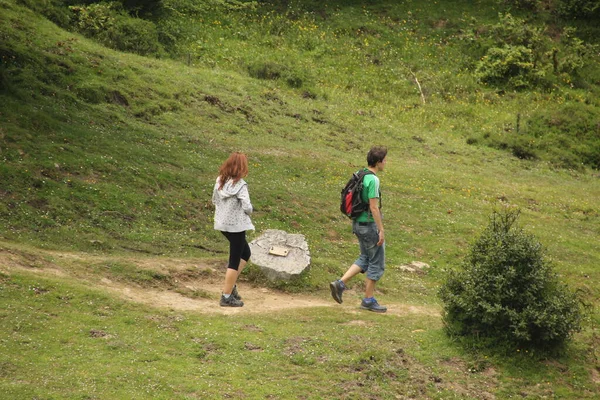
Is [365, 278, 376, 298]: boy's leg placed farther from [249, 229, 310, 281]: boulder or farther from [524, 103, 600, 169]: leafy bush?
[524, 103, 600, 169]: leafy bush

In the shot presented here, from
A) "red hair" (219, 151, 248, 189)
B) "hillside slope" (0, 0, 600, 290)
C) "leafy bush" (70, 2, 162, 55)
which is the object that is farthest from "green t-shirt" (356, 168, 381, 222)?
"leafy bush" (70, 2, 162, 55)

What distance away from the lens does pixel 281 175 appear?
22.0 m

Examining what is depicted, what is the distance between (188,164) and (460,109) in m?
17.7

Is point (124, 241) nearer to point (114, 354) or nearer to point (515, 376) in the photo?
point (114, 354)

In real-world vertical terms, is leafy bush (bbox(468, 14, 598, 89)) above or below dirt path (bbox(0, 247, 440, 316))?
above

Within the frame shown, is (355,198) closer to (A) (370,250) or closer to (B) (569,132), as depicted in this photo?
(A) (370,250)

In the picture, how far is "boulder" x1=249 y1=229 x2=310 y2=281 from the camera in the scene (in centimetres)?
1418

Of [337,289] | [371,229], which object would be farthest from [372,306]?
[371,229]

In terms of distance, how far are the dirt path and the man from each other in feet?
2.23

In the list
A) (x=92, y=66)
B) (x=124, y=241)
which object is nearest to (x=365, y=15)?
(x=92, y=66)

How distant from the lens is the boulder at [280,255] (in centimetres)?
1418

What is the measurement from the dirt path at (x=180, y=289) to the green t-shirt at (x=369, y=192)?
167 centimetres

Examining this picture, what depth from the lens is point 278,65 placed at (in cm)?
3372

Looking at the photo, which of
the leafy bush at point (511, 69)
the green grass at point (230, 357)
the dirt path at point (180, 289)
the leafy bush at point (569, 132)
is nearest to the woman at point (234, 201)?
the dirt path at point (180, 289)
